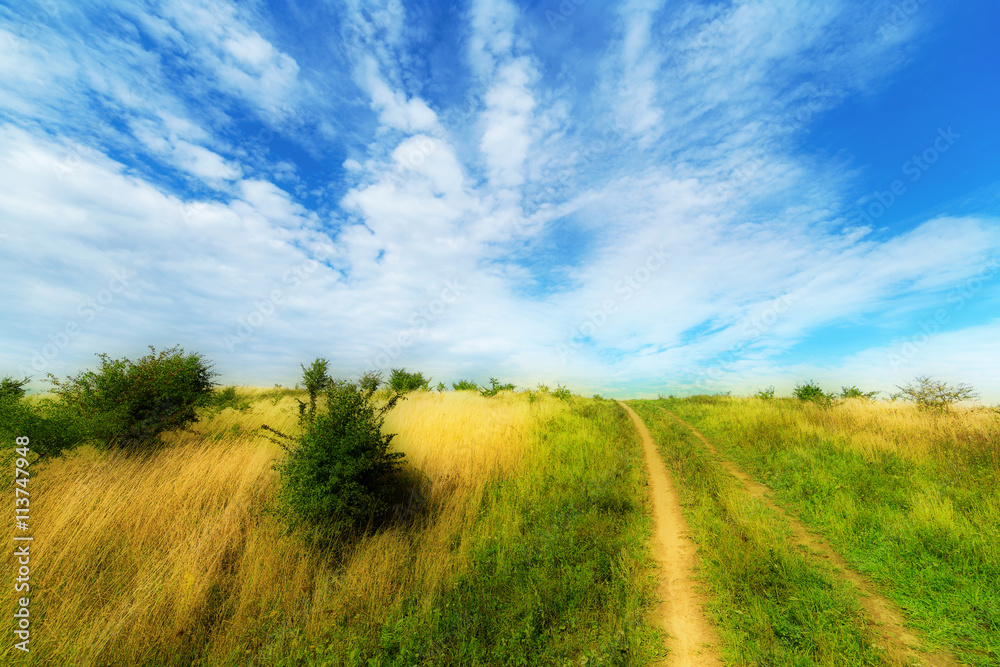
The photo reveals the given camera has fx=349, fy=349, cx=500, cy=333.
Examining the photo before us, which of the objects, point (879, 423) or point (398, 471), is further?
point (879, 423)

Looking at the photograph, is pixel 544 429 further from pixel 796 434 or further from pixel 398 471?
pixel 796 434

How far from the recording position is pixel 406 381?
2739 cm

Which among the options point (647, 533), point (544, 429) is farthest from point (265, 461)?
point (544, 429)

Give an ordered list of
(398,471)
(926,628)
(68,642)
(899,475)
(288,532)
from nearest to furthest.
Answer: (68,642) < (926,628) < (288,532) < (398,471) < (899,475)

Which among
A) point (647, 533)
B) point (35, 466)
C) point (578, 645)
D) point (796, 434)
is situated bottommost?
point (578, 645)

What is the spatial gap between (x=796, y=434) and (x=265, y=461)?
51.1 ft

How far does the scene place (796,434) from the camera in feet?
38.7

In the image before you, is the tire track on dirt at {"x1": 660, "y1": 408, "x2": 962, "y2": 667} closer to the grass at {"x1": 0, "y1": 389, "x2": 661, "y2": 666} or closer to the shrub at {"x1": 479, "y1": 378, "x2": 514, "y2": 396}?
the grass at {"x1": 0, "y1": 389, "x2": 661, "y2": 666}

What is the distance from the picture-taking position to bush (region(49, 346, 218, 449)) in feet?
27.3

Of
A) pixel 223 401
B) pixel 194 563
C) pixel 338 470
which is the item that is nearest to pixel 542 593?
pixel 338 470

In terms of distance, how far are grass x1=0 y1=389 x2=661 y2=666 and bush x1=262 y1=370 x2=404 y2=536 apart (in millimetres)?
391

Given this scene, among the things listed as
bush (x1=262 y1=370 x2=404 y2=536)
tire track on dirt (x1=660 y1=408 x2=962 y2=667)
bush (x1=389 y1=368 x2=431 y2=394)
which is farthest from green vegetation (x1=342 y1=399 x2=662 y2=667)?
bush (x1=389 y1=368 x2=431 y2=394)

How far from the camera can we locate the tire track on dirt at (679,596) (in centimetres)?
371

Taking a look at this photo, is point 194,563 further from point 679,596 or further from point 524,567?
point 679,596
